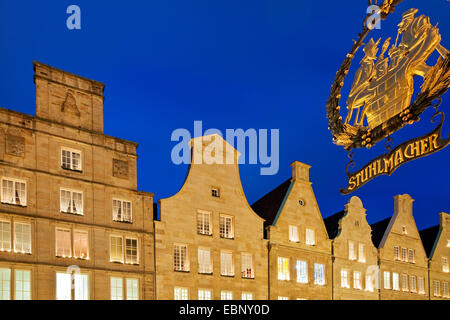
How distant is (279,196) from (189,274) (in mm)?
11110

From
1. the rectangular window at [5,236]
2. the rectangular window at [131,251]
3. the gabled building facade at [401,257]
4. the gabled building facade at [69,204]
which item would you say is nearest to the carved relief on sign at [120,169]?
the gabled building facade at [69,204]

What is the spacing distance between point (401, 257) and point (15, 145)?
111 ft

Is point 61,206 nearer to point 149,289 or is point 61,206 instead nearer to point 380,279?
point 149,289

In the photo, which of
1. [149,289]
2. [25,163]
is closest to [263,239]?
[149,289]

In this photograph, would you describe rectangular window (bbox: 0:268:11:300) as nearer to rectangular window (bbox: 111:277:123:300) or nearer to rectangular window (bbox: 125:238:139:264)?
rectangular window (bbox: 111:277:123:300)

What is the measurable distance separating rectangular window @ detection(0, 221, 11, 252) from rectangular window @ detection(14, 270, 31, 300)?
4.86 ft

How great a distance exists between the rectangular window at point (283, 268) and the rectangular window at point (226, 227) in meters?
4.62

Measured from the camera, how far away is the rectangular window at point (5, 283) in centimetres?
2703

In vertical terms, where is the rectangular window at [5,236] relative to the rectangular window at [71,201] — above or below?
below

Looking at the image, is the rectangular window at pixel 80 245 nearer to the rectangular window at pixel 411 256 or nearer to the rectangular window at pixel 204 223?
the rectangular window at pixel 204 223

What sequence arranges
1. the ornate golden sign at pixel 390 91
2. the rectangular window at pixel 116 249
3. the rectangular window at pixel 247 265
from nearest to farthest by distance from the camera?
the ornate golden sign at pixel 390 91
the rectangular window at pixel 116 249
the rectangular window at pixel 247 265

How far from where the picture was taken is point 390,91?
8.77 m
